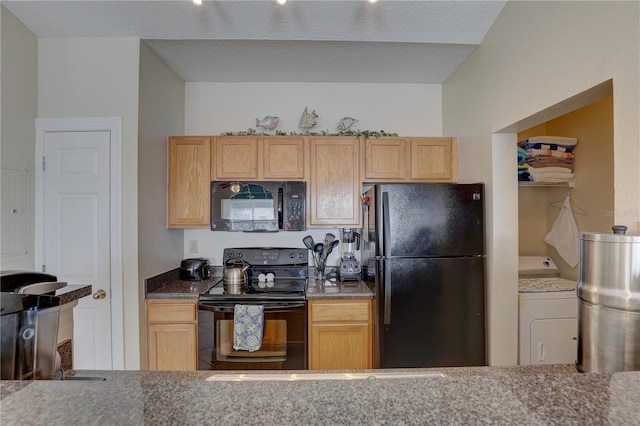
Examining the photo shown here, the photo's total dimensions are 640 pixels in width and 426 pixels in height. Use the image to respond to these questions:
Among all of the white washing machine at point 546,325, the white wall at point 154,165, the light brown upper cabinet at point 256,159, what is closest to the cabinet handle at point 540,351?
the white washing machine at point 546,325

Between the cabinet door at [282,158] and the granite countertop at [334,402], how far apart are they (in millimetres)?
2123

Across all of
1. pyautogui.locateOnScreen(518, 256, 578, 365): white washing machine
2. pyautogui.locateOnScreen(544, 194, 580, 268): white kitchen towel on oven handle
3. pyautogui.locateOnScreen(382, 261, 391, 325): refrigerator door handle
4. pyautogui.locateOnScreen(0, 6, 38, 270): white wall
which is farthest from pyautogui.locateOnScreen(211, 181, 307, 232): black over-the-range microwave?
pyautogui.locateOnScreen(544, 194, 580, 268): white kitchen towel on oven handle

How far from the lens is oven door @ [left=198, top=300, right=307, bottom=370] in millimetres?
2123

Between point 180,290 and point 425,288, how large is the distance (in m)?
1.82

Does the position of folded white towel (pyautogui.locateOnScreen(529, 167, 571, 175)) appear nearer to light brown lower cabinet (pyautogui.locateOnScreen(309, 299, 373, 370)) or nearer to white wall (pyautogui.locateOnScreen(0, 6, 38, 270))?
light brown lower cabinet (pyautogui.locateOnScreen(309, 299, 373, 370))

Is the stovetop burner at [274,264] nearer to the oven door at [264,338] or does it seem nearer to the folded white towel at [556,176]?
the oven door at [264,338]

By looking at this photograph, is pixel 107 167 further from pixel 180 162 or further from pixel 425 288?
pixel 425 288

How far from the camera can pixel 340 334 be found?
2219 mm

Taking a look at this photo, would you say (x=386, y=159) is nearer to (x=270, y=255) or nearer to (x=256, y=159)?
(x=256, y=159)

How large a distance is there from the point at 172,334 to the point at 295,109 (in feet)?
7.23

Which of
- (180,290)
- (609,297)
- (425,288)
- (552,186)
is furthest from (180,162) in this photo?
(552,186)

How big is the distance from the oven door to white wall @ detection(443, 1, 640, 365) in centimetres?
139

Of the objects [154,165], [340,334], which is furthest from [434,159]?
[154,165]

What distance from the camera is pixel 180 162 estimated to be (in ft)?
8.43
